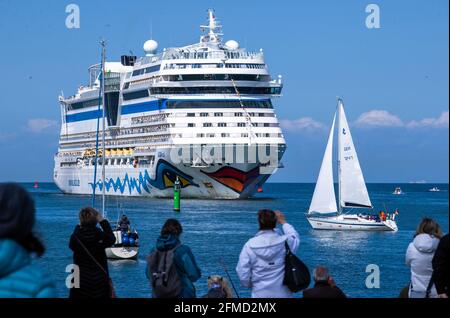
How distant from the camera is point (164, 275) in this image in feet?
28.3

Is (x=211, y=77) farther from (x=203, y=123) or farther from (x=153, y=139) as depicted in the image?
(x=153, y=139)

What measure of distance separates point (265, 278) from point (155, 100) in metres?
65.9

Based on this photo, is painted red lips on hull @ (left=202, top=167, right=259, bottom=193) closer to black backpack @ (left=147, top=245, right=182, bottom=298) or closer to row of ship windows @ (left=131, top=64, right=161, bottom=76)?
row of ship windows @ (left=131, top=64, right=161, bottom=76)

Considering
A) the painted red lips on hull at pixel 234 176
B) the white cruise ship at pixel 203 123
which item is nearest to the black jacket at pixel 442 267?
the white cruise ship at pixel 203 123

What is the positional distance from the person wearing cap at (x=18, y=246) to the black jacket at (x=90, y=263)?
4.26m

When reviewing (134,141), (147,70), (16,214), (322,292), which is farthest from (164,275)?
(134,141)

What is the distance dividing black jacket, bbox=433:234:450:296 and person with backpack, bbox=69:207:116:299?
296 centimetres

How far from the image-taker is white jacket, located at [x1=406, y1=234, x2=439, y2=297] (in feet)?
29.9

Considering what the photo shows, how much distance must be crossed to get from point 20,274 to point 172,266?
12.4 ft

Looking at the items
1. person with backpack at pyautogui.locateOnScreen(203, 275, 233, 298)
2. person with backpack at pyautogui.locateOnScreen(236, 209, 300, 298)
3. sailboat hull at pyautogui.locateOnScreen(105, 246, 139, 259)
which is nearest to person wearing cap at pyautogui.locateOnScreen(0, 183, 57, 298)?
person with backpack at pyautogui.locateOnScreen(236, 209, 300, 298)

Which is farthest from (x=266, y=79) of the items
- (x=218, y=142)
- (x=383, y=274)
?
(x=383, y=274)

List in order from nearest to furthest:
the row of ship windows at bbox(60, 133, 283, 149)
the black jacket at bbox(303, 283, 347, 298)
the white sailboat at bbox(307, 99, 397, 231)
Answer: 1. the black jacket at bbox(303, 283, 347, 298)
2. the white sailboat at bbox(307, 99, 397, 231)
3. the row of ship windows at bbox(60, 133, 283, 149)

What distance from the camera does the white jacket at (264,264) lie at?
859cm
